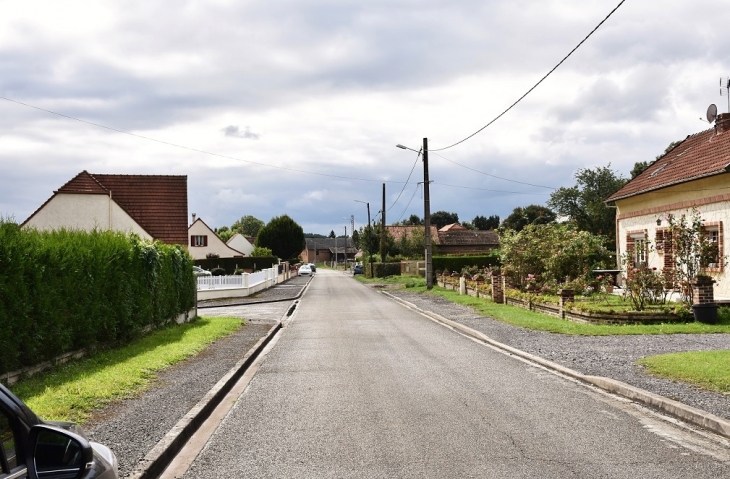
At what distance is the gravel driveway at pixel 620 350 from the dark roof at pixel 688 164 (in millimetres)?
9864

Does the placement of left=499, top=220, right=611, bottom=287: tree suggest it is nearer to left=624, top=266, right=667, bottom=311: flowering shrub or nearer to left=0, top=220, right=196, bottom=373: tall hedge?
left=624, top=266, right=667, bottom=311: flowering shrub

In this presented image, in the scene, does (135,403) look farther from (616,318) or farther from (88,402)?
(616,318)

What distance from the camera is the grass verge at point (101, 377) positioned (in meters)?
7.97

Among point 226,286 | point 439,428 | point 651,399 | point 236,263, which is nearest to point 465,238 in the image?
point 236,263

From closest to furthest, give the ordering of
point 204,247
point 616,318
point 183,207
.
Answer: point 616,318 → point 183,207 → point 204,247

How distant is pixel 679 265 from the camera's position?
1938 cm

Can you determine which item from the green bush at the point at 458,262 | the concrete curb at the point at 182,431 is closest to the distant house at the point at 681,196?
the concrete curb at the point at 182,431

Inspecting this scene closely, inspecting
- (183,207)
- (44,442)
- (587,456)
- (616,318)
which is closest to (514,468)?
(587,456)

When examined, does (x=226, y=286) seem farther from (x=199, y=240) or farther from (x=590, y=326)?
(x=199, y=240)

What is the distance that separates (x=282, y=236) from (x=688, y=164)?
8194 cm

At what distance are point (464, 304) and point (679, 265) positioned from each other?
943cm

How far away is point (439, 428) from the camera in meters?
7.23

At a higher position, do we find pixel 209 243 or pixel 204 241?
pixel 204 241

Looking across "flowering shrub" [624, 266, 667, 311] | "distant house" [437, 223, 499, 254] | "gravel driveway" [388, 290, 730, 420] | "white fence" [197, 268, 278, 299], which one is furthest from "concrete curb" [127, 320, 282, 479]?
"distant house" [437, 223, 499, 254]
